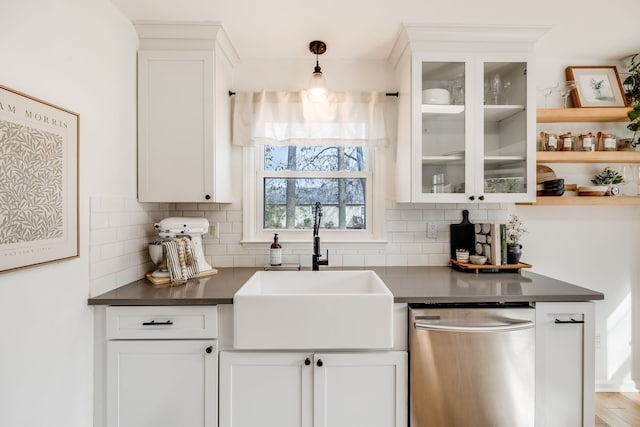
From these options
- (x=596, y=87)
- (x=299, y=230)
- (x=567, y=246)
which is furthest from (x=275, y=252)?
(x=596, y=87)

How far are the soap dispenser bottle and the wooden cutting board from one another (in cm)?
120

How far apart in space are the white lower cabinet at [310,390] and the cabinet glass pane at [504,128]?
50.2 inches

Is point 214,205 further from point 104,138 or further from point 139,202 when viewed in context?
point 104,138

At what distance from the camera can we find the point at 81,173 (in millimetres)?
1477

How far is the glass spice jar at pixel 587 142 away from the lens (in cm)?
223

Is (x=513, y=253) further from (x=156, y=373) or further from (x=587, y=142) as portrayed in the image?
(x=156, y=373)

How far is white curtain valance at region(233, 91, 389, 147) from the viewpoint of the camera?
7.36 feet

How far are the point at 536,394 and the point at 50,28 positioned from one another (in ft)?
8.69

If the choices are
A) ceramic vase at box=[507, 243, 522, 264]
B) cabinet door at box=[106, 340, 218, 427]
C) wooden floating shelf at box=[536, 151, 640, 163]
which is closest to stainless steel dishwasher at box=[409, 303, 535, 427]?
ceramic vase at box=[507, 243, 522, 264]

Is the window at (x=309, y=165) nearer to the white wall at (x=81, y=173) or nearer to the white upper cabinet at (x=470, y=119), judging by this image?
the white upper cabinet at (x=470, y=119)

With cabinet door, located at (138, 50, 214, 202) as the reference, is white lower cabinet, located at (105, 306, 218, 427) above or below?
below

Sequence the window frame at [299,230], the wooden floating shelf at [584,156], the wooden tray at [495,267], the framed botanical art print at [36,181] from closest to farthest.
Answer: the framed botanical art print at [36,181] → the wooden tray at [495,267] → the wooden floating shelf at [584,156] → the window frame at [299,230]

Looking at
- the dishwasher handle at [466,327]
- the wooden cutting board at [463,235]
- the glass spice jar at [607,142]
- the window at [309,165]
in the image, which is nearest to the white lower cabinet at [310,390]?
the dishwasher handle at [466,327]

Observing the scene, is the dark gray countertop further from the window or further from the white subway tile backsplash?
the window
